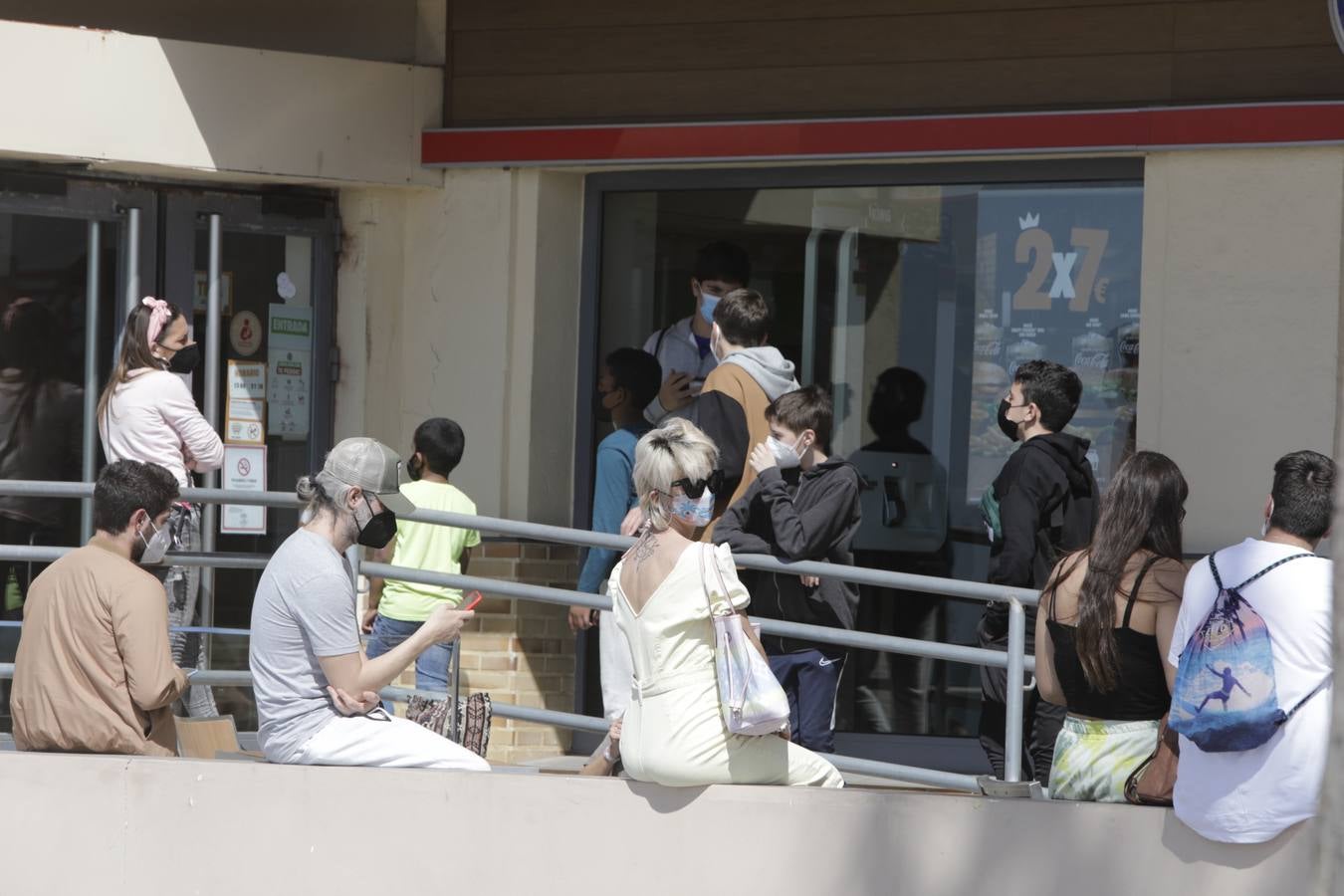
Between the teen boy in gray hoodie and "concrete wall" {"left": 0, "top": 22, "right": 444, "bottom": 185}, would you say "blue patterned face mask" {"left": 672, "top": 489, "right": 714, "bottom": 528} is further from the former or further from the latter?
"concrete wall" {"left": 0, "top": 22, "right": 444, "bottom": 185}

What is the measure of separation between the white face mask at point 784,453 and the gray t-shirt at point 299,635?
158 cm

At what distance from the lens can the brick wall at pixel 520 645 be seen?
8.44 m

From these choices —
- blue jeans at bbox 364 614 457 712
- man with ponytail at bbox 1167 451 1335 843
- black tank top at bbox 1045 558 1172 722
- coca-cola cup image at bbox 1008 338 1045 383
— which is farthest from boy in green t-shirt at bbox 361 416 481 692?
man with ponytail at bbox 1167 451 1335 843

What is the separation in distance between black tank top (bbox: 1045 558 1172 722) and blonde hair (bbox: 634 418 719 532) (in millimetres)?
1032

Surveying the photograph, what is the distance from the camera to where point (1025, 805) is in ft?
15.8

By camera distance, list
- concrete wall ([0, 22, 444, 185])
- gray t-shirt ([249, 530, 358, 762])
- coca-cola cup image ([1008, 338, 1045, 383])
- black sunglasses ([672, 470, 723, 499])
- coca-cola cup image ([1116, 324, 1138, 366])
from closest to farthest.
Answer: black sunglasses ([672, 470, 723, 499]), gray t-shirt ([249, 530, 358, 762]), coca-cola cup image ([1116, 324, 1138, 366]), coca-cola cup image ([1008, 338, 1045, 383]), concrete wall ([0, 22, 444, 185])

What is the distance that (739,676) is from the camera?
16.0ft

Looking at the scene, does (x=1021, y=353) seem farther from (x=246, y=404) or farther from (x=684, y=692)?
(x=246, y=404)

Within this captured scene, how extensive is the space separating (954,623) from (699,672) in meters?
3.32

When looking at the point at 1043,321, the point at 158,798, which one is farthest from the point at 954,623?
the point at 158,798

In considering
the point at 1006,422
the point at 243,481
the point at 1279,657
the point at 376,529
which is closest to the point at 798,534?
the point at 1006,422

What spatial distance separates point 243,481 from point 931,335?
330 centimetres

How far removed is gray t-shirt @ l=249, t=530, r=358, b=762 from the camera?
5273 mm

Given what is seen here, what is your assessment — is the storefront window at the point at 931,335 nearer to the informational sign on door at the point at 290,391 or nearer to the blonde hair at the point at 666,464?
the informational sign on door at the point at 290,391
